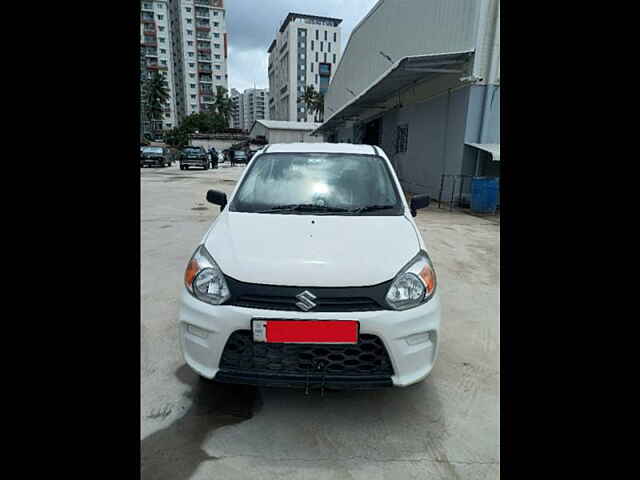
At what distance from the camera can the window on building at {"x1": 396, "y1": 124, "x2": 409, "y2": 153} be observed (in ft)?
49.0

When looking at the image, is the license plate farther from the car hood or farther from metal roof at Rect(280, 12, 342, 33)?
metal roof at Rect(280, 12, 342, 33)

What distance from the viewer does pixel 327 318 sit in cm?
178

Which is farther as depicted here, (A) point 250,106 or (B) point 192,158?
(A) point 250,106

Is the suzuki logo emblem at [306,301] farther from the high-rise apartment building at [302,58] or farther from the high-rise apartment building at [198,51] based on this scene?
the high-rise apartment building at [198,51]

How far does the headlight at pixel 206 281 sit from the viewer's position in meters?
1.91

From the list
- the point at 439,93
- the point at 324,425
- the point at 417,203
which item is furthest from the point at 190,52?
the point at 324,425

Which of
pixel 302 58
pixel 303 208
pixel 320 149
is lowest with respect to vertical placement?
pixel 303 208

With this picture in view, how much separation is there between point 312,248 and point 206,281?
0.61 metres

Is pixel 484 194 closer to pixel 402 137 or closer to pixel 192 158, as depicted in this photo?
pixel 402 137

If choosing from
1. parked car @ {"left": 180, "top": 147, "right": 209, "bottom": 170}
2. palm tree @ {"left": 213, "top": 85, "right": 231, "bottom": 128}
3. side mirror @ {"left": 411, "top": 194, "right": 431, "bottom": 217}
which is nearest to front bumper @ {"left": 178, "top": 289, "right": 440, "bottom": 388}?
side mirror @ {"left": 411, "top": 194, "right": 431, "bottom": 217}
